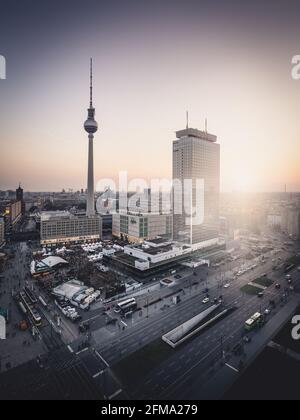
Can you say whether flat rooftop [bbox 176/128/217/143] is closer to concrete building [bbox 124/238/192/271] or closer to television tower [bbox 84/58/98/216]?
concrete building [bbox 124/238/192/271]

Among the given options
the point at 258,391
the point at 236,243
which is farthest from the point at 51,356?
the point at 236,243

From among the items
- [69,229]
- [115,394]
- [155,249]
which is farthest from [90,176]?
[115,394]

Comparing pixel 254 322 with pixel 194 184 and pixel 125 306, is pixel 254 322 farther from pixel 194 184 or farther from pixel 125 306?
pixel 194 184

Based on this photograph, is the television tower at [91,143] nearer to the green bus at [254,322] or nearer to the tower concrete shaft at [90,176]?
the tower concrete shaft at [90,176]

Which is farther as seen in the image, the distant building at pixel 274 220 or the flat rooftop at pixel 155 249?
the distant building at pixel 274 220

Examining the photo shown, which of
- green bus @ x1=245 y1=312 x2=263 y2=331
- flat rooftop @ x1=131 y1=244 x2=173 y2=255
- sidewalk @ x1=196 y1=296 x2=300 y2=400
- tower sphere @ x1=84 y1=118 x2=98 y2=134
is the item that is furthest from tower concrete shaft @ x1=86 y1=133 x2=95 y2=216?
sidewalk @ x1=196 y1=296 x2=300 y2=400

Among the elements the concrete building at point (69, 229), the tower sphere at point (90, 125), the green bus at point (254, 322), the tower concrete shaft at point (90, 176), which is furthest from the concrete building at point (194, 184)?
the tower sphere at point (90, 125)
